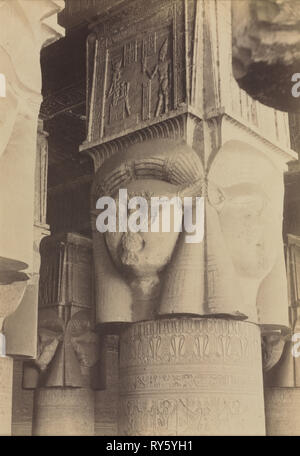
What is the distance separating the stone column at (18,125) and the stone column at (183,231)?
6.19 feet

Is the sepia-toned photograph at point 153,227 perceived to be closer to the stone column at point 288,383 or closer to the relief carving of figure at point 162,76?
the relief carving of figure at point 162,76

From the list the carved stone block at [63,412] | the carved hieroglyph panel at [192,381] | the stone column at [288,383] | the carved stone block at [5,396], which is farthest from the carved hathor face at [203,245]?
the stone column at [288,383]

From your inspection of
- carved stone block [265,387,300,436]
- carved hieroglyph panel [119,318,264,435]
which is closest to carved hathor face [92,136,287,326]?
carved hieroglyph panel [119,318,264,435]

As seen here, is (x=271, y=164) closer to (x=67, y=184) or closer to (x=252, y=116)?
(x=252, y=116)

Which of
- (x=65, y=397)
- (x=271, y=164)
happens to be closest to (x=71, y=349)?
(x=65, y=397)

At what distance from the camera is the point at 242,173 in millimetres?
8539

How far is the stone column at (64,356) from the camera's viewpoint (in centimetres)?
1030

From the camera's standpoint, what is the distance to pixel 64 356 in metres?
10.3

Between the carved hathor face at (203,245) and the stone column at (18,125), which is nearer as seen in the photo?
the stone column at (18,125)

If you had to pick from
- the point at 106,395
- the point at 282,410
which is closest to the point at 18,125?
the point at 106,395

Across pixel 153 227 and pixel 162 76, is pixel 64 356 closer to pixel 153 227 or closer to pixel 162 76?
pixel 153 227

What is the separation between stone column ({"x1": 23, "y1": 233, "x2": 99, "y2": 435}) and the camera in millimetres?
10305

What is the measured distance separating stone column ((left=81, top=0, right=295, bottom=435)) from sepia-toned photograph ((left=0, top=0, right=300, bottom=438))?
2 cm

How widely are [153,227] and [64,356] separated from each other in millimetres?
3048
